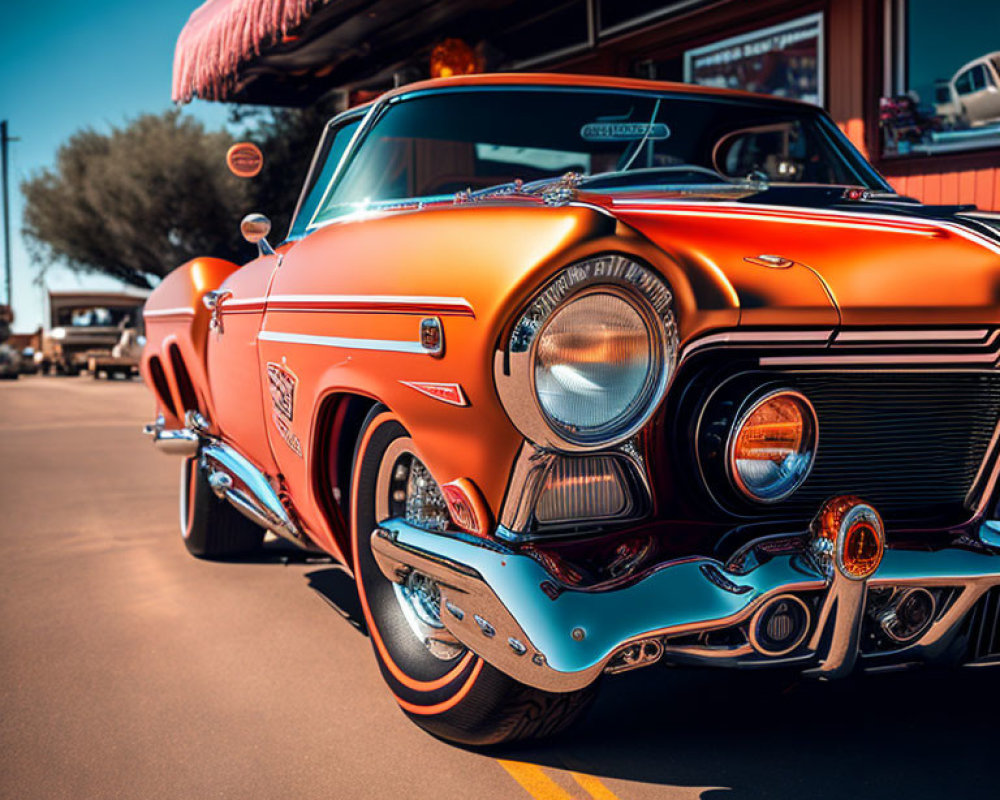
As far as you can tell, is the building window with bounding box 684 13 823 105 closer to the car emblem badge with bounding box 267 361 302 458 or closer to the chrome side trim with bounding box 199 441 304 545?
the chrome side trim with bounding box 199 441 304 545

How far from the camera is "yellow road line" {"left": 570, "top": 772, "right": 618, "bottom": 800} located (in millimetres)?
2270

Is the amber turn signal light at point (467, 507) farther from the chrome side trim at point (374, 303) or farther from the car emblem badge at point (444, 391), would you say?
the chrome side trim at point (374, 303)

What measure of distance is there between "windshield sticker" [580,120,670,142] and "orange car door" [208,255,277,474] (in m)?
1.06

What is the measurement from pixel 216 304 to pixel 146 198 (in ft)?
84.2

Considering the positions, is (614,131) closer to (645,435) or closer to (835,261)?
(835,261)

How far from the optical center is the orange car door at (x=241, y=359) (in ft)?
10.7

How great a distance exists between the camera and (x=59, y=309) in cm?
2844

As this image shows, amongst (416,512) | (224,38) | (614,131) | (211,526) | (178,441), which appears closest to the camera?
(416,512)

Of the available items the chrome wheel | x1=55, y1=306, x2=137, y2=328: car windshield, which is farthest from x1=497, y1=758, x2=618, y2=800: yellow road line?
x1=55, y1=306, x2=137, y2=328: car windshield

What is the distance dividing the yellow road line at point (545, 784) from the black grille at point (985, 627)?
0.81 metres

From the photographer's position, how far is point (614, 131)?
136 inches

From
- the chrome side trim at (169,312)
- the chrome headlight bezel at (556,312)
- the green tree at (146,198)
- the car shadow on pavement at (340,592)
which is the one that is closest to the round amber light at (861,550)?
the chrome headlight bezel at (556,312)

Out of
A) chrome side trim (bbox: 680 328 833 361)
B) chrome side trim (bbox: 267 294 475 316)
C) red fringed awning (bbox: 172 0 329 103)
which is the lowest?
chrome side trim (bbox: 680 328 833 361)

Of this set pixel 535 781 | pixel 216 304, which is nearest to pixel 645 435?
A: pixel 535 781
